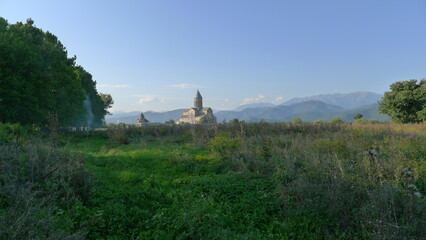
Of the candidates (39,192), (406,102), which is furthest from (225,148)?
(406,102)

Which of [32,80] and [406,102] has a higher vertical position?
[32,80]

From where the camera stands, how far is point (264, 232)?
3.81 metres

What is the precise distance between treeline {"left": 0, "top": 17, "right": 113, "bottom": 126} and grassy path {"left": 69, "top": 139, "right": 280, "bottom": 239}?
6.34 m

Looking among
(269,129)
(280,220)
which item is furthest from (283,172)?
(269,129)

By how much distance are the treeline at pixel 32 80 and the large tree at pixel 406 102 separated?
33599 mm

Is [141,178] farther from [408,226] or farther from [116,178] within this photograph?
[408,226]

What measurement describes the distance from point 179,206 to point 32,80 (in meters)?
17.7

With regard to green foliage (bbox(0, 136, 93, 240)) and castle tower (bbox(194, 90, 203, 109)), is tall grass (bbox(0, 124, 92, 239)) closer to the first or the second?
green foliage (bbox(0, 136, 93, 240))

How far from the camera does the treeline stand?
14.9 metres

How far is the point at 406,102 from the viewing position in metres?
28.1

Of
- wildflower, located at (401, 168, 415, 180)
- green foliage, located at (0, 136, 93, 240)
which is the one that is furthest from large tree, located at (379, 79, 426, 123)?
green foliage, located at (0, 136, 93, 240)

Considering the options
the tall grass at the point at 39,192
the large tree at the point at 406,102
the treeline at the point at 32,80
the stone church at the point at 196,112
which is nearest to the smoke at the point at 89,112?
the treeline at the point at 32,80

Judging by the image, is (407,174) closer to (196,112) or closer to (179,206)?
(179,206)

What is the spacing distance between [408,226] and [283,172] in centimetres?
255
